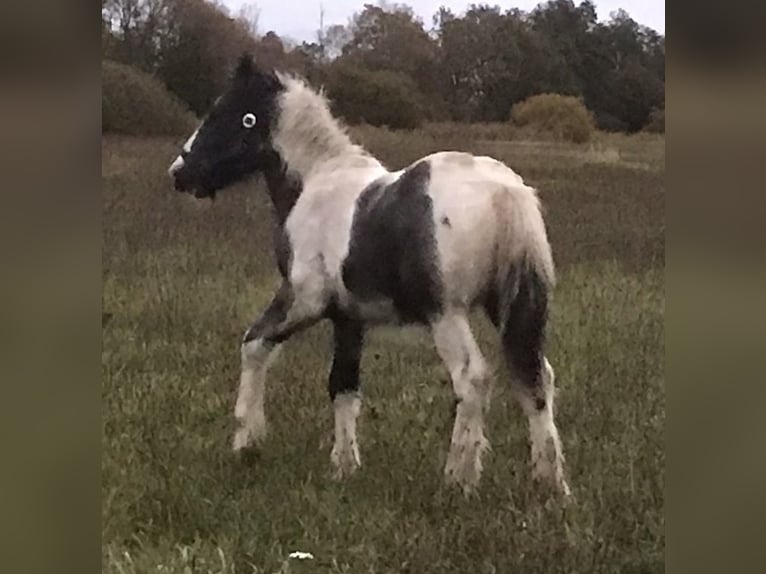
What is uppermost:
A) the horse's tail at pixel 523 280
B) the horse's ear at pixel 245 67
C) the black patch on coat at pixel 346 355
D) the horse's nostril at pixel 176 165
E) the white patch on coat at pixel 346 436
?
the horse's ear at pixel 245 67

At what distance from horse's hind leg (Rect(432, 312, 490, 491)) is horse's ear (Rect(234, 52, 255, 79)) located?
1.60ft

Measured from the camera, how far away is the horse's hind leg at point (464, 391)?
158 centimetres

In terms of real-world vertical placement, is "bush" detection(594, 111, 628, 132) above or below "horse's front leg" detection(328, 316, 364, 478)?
above

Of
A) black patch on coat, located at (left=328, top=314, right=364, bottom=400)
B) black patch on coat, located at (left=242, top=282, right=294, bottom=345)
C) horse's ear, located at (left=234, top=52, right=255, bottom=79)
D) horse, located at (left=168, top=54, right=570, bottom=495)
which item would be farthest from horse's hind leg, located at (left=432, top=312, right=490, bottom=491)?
horse's ear, located at (left=234, top=52, right=255, bottom=79)

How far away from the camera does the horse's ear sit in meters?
1.58

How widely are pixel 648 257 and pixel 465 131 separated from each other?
351mm

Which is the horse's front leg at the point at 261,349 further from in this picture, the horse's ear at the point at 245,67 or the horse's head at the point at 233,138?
the horse's ear at the point at 245,67

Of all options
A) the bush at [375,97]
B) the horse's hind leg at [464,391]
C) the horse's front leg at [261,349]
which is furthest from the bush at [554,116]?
the horse's front leg at [261,349]

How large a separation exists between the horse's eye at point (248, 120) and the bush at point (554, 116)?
0.41m

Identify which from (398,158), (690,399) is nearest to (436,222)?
(398,158)

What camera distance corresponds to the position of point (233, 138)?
1.62 metres

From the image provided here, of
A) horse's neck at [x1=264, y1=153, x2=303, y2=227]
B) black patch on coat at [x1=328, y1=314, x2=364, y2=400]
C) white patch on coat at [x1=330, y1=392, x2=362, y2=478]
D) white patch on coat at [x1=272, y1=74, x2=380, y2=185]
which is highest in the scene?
white patch on coat at [x1=272, y1=74, x2=380, y2=185]

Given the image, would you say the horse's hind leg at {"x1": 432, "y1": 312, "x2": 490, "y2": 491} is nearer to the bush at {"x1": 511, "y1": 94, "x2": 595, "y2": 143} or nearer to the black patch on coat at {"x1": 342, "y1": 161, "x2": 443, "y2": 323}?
the black patch on coat at {"x1": 342, "y1": 161, "x2": 443, "y2": 323}

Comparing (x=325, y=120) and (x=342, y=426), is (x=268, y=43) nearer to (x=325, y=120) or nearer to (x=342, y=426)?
(x=325, y=120)
